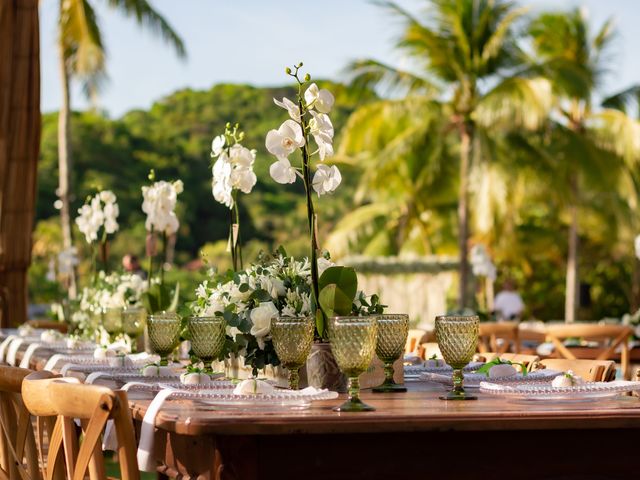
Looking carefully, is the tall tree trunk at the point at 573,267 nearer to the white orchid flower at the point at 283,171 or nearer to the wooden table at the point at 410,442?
the white orchid flower at the point at 283,171

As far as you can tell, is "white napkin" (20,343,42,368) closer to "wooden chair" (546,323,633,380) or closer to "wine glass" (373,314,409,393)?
"wine glass" (373,314,409,393)

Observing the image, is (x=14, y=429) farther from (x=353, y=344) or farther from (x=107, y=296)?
(x=107, y=296)

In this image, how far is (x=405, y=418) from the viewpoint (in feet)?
8.14

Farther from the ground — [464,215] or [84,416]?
[464,215]

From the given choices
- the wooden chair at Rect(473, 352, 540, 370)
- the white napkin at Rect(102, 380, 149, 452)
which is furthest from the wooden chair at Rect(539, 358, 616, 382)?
the white napkin at Rect(102, 380, 149, 452)

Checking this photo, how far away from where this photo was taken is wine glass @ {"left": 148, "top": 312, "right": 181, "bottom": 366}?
370 centimetres

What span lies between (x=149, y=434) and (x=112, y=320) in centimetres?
257

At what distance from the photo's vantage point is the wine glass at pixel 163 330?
3.70 m

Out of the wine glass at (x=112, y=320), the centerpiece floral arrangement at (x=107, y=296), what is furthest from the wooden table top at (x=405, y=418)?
the centerpiece floral arrangement at (x=107, y=296)

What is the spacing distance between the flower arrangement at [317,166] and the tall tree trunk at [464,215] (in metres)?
17.3

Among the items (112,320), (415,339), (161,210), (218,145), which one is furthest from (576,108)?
(218,145)

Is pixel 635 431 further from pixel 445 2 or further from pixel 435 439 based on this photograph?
pixel 445 2

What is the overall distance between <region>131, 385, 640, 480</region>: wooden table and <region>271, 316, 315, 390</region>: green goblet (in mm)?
308

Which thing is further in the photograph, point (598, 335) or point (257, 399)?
point (598, 335)
